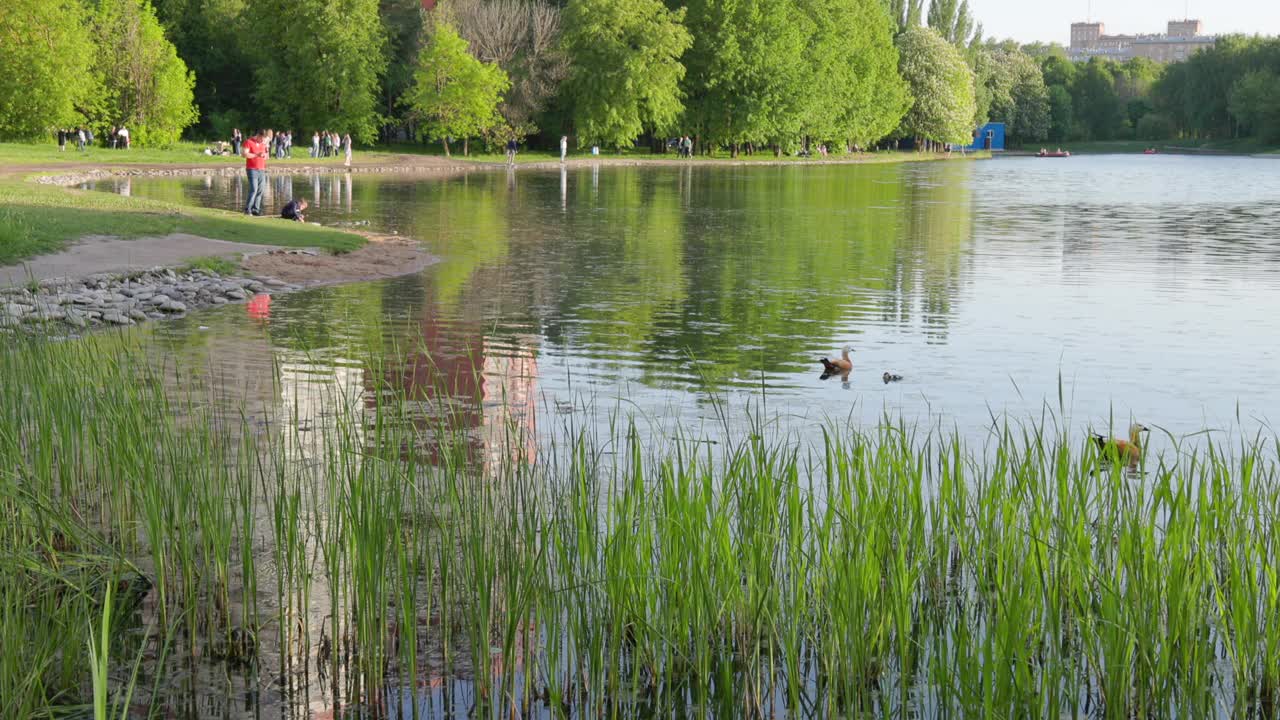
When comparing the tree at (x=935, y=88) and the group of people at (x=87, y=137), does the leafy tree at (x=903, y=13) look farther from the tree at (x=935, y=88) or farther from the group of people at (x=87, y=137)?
the group of people at (x=87, y=137)

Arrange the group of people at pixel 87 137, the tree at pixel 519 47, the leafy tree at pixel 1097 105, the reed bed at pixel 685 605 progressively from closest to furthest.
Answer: the reed bed at pixel 685 605, the group of people at pixel 87 137, the tree at pixel 519 47, the leafy tree at pixel 1097 105

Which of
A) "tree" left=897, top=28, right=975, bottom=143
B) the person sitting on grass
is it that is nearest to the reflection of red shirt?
the person sitting on grass

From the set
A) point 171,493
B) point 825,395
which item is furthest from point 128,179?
point 171,493

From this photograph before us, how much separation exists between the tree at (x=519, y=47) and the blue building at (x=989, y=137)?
7811cm

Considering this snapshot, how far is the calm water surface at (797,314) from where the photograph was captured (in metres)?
12.1

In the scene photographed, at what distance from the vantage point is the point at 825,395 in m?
12.2

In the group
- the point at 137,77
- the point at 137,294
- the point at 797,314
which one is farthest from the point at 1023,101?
the point at 137,294

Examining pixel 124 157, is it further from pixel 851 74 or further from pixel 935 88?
pixel 935 88

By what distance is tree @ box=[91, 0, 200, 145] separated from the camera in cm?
6825

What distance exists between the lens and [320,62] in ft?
255

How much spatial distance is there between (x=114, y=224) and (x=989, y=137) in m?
134

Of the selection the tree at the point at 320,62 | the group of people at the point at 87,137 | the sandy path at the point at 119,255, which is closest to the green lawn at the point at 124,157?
the group of people at the point at 87,137

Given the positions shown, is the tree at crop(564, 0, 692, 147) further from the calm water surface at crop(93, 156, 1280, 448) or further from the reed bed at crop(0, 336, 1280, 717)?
the reed bed at crop(0, 336, 1280, 717)

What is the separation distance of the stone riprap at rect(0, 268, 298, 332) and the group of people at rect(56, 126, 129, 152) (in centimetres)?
4795
